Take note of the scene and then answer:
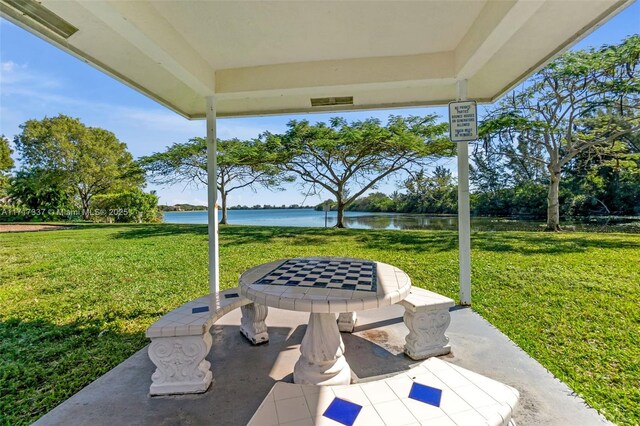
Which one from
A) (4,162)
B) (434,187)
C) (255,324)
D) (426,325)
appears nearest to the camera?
(426,325)

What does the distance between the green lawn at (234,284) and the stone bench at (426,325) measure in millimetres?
687

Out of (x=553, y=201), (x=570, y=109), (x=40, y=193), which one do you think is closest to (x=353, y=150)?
(x=553, y=201)

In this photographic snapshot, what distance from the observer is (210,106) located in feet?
9.27

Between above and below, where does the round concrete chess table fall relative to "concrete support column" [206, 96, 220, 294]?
below

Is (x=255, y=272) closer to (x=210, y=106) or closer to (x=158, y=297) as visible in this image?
(x=210, y=106)

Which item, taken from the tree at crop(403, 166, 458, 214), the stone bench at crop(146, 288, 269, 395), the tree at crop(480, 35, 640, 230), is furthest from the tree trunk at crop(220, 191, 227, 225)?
the stone bench at crop(146, 288, 269, 395)

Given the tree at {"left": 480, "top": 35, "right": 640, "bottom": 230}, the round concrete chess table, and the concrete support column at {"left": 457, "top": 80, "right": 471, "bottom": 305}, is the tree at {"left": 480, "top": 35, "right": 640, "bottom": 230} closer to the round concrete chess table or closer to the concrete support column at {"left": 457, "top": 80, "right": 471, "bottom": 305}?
the concrete support column at {"left": 457, "top": 80, "right": 471, "bottom": 305}

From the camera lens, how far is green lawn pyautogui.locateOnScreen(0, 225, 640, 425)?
1831 mm

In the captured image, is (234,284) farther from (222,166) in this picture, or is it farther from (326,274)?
(222,166)

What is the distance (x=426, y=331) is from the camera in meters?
1.93

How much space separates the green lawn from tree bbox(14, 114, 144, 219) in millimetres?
6234

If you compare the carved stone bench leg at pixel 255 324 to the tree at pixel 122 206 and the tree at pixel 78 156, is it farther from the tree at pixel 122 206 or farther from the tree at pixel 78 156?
the tree at pixel 78 156

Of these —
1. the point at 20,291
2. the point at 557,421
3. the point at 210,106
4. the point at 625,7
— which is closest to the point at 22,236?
the point at 20,291

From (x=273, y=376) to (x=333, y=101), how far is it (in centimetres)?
266
